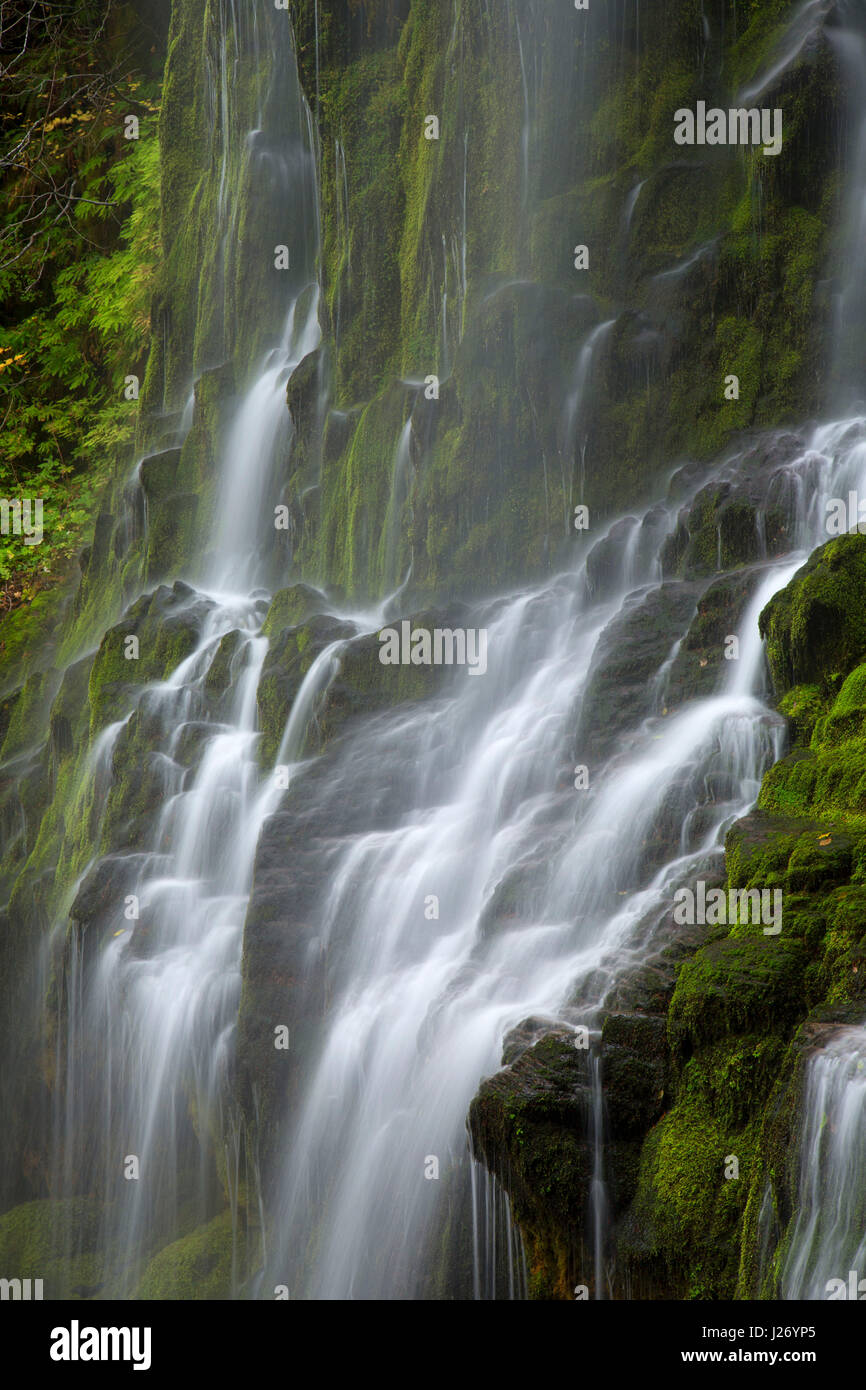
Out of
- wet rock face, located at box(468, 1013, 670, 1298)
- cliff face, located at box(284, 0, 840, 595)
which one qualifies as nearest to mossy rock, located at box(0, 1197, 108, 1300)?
wet rock face, located at box(468, 1013, 670, 1298)

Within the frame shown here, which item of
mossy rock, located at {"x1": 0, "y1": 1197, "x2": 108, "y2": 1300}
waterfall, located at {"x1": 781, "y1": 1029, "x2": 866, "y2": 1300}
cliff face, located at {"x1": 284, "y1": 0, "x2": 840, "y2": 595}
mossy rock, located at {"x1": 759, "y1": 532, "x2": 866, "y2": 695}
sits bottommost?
mossy rock, located at {"x1": 0, "y1": 1197, "x2": 108, "y2": 1300}

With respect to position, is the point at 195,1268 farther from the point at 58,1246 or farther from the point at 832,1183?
the point at 832,1183

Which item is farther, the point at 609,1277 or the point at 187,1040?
the point at 187,1040

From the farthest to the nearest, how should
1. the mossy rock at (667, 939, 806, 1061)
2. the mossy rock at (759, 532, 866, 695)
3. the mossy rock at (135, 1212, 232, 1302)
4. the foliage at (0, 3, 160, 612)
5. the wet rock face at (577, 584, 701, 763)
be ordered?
1. the foliage at (0, 3, 160, 612)
2. the mossy rock at (135, 1212, 232, 1302)
3. the wet rock face at (577, 584, 701, 763)
4. the mossy rock at (759, 532, 866, 695)
5. the mossy rock at (667, 939, 806, 1061)

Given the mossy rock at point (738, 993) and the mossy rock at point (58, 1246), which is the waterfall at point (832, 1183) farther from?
the mossy rock at point (58, 1246)

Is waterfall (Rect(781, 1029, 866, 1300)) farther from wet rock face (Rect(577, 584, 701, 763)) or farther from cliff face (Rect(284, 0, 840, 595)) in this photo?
cliff face (Rect(284, 0, 840, 595))

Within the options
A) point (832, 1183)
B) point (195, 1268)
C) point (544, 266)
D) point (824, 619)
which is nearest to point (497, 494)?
point (544, 266)

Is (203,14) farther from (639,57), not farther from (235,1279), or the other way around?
(235,1279)

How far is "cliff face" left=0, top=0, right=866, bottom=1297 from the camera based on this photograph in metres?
6.24

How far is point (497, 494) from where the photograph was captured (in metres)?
13.2

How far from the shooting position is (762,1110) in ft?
19.0
